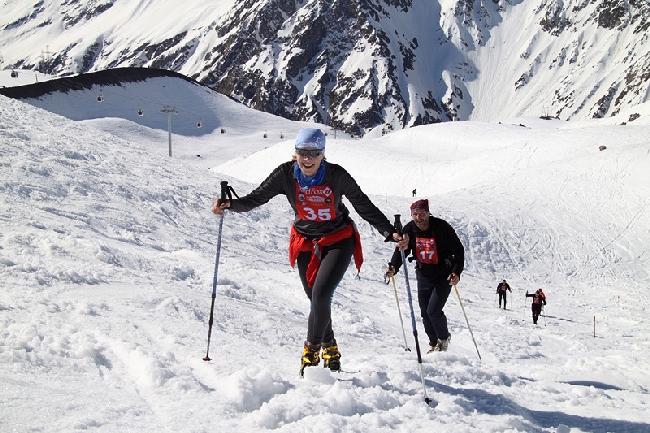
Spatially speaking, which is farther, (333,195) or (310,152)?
(333,195)

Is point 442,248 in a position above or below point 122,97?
below

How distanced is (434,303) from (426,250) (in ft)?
2.33

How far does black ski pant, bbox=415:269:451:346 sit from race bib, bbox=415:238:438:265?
278mm

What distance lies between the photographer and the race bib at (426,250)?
6.59m

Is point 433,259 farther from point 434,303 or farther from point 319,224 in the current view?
point 319,224

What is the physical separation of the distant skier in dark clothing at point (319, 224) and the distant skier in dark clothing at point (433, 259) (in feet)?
5.14

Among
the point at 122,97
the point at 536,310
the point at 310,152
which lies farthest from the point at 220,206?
the point at 122,97

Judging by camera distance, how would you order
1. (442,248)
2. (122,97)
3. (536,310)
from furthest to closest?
1. (122,97)
2. (536,310)
3. (442,248)

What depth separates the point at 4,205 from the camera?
10.4m

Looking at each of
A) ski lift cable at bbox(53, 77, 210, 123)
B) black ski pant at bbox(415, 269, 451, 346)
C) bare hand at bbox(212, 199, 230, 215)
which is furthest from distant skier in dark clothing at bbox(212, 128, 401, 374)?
ski lift cable at bbox(53, 77, 210, 123)

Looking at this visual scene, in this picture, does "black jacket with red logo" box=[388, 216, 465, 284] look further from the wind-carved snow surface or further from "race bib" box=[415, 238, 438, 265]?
the wind-carved snow surface

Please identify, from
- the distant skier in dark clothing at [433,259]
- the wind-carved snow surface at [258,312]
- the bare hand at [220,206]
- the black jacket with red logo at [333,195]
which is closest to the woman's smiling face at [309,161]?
the black jacket with red logo at [333,195]

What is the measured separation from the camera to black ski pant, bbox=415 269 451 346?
673cm

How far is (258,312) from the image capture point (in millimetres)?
7266
